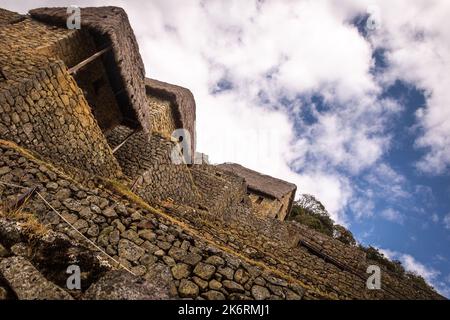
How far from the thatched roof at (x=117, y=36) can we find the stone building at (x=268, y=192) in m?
15.0

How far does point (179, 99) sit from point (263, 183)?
Answer: 56.3 ft

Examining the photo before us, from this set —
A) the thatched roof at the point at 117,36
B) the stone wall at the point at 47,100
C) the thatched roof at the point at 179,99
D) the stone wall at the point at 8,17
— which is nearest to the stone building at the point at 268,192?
the thatched roof at the point at 179,99

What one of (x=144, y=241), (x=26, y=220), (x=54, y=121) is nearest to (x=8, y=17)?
(x=54, y=121)

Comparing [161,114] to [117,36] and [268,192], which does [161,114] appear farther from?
[268,192]

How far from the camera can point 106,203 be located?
3930 millimetres

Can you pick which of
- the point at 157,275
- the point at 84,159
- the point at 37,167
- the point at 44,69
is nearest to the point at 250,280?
the point at 157,275

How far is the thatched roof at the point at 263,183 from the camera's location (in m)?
26.8

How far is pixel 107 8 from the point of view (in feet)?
26.7

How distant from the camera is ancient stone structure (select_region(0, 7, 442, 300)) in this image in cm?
299

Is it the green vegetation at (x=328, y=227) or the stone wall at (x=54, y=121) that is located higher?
the green vegetation at (x=328, y=227)

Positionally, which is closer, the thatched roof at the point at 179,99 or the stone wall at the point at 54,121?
the stone wall at the point at 54,121

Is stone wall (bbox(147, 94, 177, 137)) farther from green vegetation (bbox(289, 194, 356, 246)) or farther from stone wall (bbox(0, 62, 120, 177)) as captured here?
green vegetation (bbox(289, 194, 356, 246))

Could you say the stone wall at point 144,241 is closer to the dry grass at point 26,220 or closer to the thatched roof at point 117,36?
the dry grass at point 26,220


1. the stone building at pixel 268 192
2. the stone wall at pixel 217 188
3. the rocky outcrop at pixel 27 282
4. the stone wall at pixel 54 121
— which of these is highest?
the stone building at pixel 268 192
